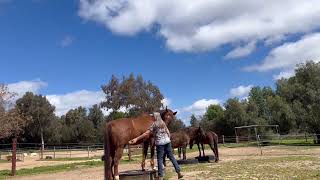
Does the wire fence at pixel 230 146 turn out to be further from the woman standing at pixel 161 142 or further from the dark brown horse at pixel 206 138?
the woman standing at pixel 161 142

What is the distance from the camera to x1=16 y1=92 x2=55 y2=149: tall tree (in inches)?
3354

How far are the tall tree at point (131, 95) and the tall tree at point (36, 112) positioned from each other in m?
20.1

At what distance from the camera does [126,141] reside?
11938mm

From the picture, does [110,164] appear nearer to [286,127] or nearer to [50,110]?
[286,127]

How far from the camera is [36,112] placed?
8606 cm

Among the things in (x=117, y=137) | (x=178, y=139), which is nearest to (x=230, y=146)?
(x=178, y=139)

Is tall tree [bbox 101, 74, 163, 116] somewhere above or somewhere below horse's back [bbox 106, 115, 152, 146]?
above

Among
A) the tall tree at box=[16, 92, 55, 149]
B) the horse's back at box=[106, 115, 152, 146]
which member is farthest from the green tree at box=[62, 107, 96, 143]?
the horse's back at box=[106, 115, 152, 146]

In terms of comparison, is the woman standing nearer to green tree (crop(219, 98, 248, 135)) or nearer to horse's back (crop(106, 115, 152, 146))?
horse's back (crop(106, 115, 152, 146))

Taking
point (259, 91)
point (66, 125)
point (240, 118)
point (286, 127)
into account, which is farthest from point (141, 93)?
point (259, 91)

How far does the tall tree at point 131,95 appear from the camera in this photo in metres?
70.5

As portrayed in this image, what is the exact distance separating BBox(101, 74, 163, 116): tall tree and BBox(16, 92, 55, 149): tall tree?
2007 cm

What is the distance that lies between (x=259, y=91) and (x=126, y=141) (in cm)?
10583

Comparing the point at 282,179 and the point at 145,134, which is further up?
the point at 145,134
